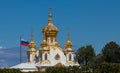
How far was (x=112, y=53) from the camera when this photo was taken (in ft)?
344

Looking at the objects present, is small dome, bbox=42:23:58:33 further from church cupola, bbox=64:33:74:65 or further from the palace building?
church cupola, bbox=64:33:74:65

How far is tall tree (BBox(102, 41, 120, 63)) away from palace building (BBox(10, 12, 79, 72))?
5.44m

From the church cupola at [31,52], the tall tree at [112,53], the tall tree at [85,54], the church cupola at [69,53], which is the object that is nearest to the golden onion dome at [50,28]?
the church cupola at [69,53]

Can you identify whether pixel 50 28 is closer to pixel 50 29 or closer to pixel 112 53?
pixel 50 29

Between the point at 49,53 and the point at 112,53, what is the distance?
10.9 m

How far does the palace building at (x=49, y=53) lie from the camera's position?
10222 cm

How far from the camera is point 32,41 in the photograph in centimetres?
11156

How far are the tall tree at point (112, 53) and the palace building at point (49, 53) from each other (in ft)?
17.8

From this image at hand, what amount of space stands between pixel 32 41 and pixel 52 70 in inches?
1208

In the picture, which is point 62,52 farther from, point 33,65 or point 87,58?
point 87,58

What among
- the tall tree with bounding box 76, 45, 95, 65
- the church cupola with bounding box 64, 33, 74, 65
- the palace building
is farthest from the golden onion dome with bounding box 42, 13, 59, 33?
the tall tree with bounding box 76, 45, 95, 65

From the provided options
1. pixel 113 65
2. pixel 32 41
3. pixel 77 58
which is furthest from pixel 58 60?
pixel 113 65

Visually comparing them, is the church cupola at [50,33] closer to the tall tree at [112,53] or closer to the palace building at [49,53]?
the palace building at [49,53]

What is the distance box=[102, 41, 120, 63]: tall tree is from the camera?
103812 mm
